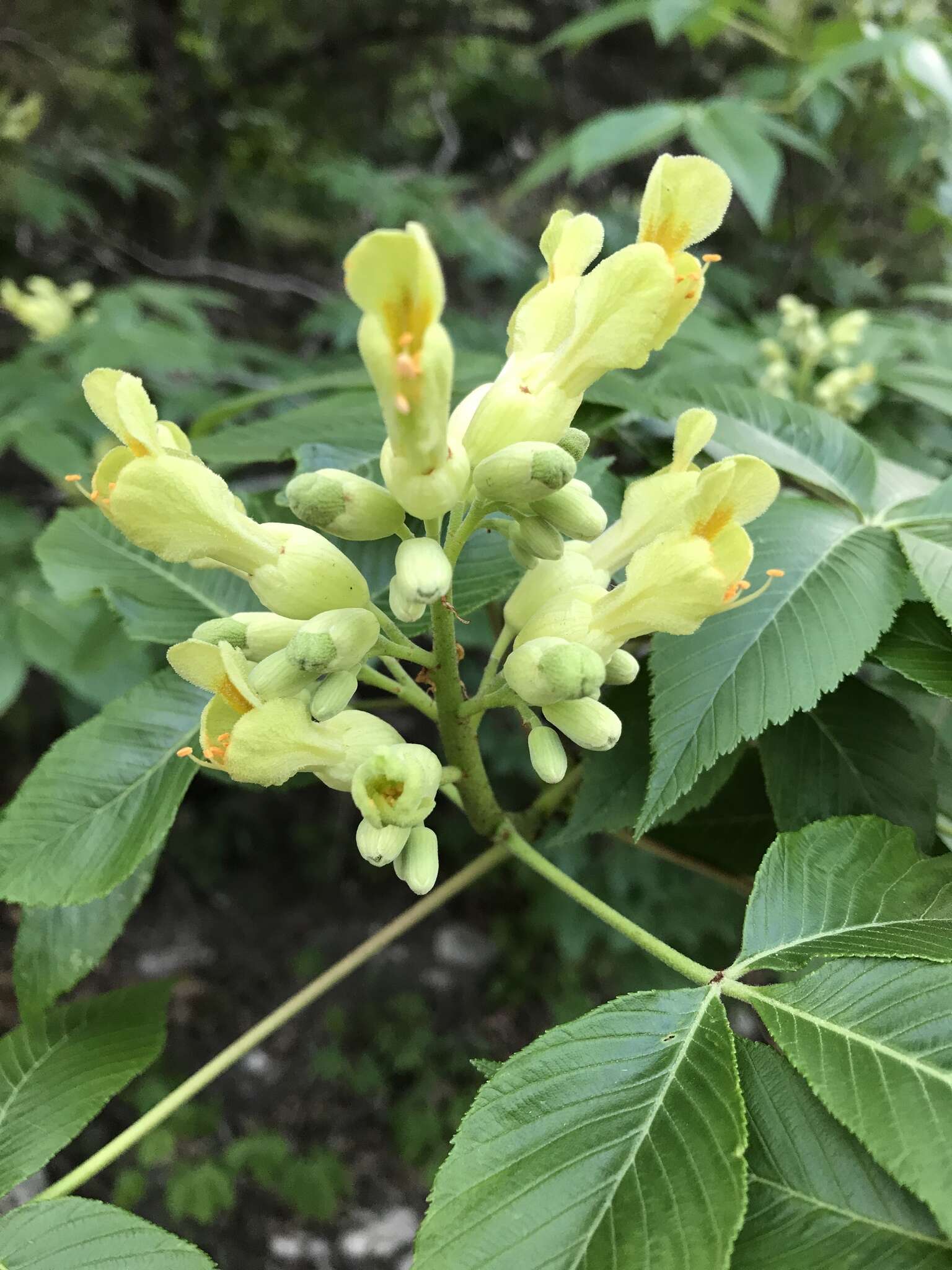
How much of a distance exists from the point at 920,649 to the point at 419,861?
805mm

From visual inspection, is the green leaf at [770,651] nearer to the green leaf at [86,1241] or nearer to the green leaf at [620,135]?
the green leaf at [86,1241]

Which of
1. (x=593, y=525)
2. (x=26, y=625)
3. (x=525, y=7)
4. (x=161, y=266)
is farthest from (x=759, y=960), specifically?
(x=525, y=7)

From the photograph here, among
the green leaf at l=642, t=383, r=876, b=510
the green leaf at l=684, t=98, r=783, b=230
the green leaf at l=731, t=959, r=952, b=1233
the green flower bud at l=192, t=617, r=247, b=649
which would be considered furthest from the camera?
the green leaf at l=684, t=98, r=783, b=230

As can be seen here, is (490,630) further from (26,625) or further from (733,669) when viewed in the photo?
(26,625)

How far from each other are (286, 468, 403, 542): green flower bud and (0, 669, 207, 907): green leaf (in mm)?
603

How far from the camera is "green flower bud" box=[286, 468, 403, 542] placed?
1.00 meters

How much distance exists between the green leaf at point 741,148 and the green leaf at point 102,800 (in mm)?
2441

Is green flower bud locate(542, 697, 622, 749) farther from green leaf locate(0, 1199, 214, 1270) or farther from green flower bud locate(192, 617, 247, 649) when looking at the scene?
green leaf locate(0, 1199, 214, 1270)

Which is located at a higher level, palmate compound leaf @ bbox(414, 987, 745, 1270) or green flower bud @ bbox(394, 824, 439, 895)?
green flower bud @ bbox(394, 824, 439, 895)

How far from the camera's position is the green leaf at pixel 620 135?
291 centimetres

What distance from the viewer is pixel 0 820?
4.57ft

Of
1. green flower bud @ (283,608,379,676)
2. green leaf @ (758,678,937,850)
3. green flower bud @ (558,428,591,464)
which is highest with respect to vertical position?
green flower bud @ (558,428,591,464)

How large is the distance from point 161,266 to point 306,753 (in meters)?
5.43

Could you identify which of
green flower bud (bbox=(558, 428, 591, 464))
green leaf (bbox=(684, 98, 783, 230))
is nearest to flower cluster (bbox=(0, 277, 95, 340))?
green leaf (bbox=(684, 98, 783, 230))
